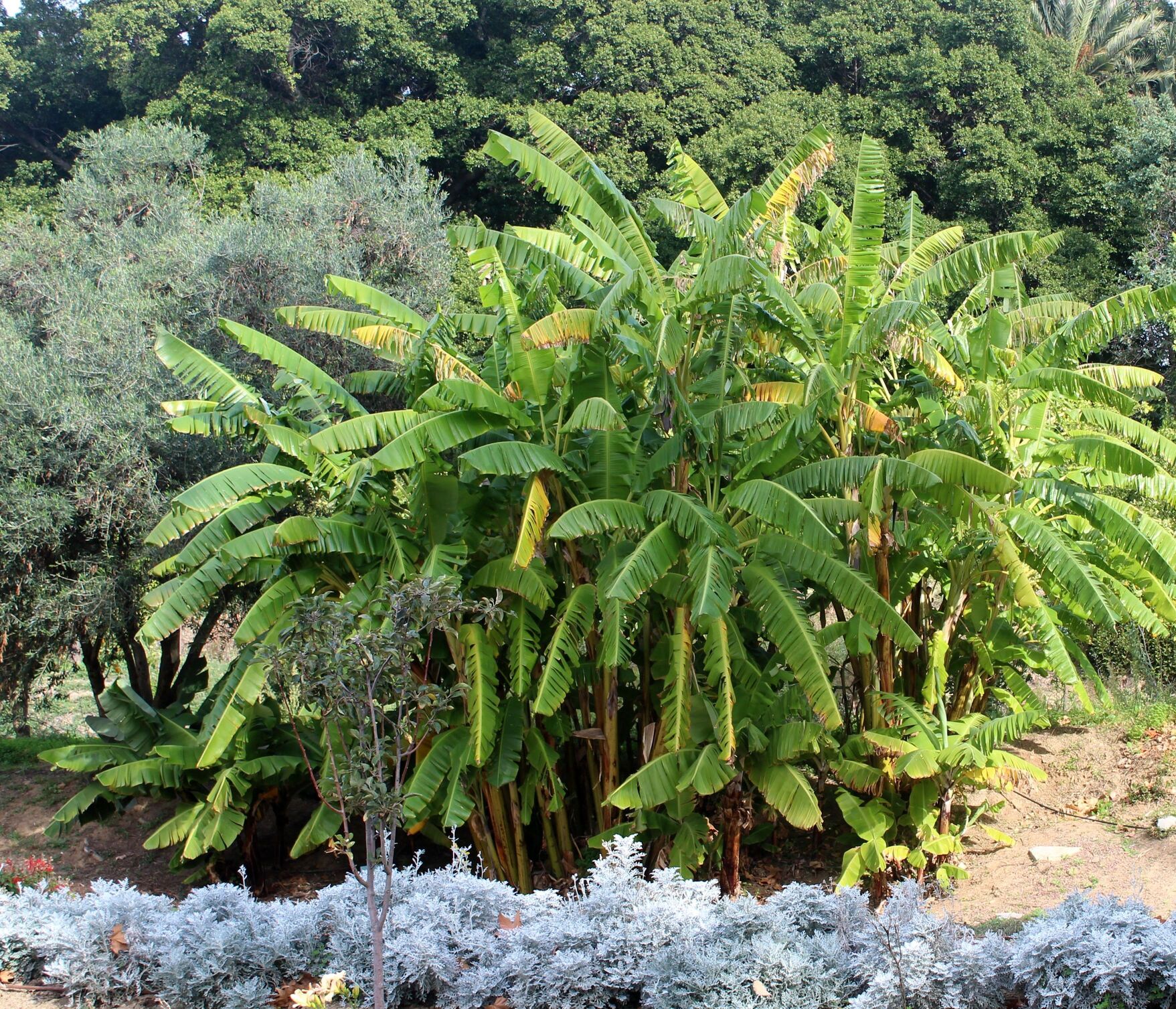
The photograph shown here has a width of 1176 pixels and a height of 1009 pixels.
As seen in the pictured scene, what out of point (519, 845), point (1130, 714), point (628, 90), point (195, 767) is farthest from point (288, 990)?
point (628, 90)

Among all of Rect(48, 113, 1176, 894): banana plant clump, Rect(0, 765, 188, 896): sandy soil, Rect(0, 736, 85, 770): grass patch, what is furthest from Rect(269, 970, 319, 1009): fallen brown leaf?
Rect(0, 736, 85, 770): grass patch

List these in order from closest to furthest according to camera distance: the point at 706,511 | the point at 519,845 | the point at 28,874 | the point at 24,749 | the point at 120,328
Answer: the point at 706,511 → the point at 519,845 → the point at 28,874 → the point at 120,328 → the point at 24,749

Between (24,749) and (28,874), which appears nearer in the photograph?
(28,874)

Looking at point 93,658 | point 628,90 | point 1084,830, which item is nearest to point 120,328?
point 93,658

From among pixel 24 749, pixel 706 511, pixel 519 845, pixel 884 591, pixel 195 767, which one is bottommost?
pixel 519 845

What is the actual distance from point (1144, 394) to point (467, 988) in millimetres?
14733

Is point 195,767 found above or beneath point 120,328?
beneath

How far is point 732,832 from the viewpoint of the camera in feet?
29.1

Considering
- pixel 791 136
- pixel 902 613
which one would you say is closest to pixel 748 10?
pixel 791 136

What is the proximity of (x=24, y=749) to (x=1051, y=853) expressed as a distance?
42.7 ft

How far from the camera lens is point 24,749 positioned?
572 inches

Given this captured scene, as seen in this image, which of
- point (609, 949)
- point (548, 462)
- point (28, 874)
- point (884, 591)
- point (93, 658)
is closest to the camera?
point (609, 949)

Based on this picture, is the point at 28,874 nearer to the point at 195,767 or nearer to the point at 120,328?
the point at 195,767

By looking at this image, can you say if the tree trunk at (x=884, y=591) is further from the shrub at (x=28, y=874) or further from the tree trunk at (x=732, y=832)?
the shrub at (x=28, y=874)
